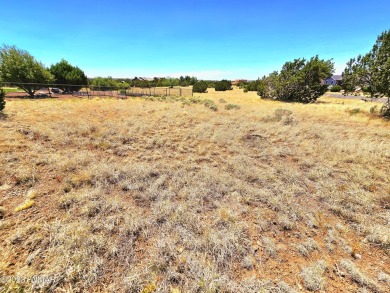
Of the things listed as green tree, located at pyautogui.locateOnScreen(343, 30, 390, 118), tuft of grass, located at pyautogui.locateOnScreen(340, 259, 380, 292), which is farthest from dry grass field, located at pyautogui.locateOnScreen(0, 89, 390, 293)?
green tree, located at pyautogui.locateOnScreen(343, 30, 390, 118)

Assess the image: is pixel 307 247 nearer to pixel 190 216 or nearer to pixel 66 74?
pixel 190 216

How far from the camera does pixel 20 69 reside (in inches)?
833

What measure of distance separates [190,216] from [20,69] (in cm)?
2853

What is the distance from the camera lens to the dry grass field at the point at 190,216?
246 cm

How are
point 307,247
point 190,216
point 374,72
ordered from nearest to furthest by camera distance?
point 307,247
point 190,216
point 374,72

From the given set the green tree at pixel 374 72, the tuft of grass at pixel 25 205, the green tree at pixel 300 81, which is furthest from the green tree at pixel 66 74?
the green tree at pixel 374 72

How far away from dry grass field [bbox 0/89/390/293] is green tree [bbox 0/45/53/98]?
18.6 m

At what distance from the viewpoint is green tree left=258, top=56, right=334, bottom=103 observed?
2167 cm

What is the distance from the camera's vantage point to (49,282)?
224 centimetres

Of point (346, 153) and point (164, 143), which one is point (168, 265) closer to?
point (164, 143)

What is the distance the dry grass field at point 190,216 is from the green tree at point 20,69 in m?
18.6

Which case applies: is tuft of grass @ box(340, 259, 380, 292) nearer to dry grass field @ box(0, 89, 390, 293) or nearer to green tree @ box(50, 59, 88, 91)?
dry grass field @ box(0, 89, 390, 293)

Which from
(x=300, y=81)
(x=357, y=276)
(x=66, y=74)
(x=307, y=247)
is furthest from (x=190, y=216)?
(x=66, y=74)

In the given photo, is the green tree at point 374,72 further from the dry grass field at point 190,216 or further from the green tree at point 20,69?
the green tree at point 20,69
